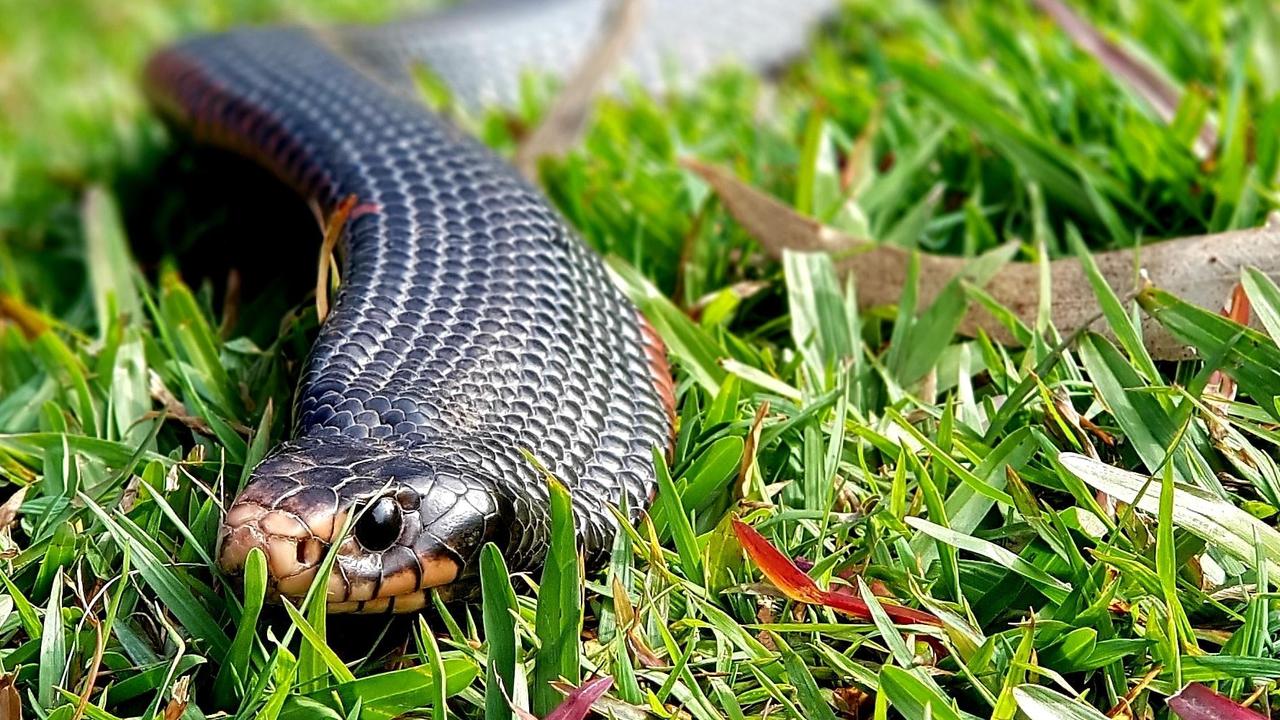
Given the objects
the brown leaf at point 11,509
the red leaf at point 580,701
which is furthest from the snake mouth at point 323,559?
the brown leaf at point 11,509

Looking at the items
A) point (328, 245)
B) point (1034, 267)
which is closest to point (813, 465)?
point (1034, 267)

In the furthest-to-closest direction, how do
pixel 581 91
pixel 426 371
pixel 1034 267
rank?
1. pixel 581 91
2. pixel 1034 267
3. pixel 426 371

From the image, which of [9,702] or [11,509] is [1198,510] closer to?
[9,702]

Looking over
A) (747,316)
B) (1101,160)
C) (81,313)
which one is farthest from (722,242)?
(81,313)

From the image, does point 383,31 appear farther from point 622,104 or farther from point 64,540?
point 64,540

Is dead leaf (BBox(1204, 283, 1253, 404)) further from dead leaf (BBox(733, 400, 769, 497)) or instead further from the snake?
the snake
